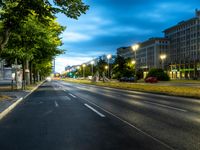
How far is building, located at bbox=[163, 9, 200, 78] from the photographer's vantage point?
12049 centimetres

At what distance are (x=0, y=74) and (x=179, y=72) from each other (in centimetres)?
7774

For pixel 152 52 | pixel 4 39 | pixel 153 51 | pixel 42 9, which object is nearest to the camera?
pixel 42 9

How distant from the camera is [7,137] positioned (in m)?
7.74

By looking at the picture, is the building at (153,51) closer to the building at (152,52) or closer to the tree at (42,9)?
the building at (152,52)

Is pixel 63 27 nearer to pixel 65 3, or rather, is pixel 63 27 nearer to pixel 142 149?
pixel 65 3

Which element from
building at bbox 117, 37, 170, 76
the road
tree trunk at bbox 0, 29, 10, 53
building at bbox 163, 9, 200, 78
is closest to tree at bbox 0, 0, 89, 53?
tree trunk at bbox 0, 29, 10, 53

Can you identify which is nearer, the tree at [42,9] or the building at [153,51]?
the tree at [42,9]

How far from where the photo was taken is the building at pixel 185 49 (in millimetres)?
120488

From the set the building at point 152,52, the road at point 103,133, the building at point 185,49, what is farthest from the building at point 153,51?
the road at point 103,133

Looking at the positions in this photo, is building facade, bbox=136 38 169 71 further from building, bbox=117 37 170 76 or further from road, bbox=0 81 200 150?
road, bbox=0 81 200 150

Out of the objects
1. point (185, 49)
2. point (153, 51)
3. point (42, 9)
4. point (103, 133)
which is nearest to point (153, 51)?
point (153, 51)

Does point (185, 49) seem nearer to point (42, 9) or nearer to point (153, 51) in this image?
point (153, 51)

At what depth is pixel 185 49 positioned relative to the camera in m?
144

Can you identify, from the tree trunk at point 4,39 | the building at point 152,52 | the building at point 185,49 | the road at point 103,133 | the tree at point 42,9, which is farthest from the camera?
the building at point 152,52
